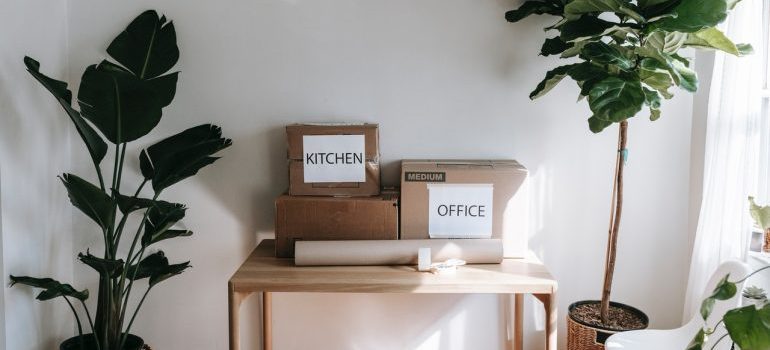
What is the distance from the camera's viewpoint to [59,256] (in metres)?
2.66

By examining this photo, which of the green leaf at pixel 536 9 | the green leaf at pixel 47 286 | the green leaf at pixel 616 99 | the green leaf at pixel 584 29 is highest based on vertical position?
the green leaf at pixel 536 9

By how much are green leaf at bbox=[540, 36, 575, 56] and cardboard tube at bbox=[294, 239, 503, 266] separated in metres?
0.72

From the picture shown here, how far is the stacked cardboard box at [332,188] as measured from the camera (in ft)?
7.86

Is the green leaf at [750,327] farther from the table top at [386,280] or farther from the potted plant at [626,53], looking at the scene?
the table top at [386,280]

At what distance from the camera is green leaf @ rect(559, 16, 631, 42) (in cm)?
214

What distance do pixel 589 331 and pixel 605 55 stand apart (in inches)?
37.6

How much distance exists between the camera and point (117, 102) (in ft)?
7.54

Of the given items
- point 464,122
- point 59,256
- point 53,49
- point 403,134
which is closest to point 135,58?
point 53,49

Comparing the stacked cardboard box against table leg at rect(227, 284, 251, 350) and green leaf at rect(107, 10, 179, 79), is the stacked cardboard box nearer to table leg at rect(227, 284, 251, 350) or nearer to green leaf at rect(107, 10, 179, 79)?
table leg at rect(227, 284, 251, 350)

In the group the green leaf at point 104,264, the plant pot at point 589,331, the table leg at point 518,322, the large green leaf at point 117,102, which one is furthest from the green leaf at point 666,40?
the green leaf at point 104,264

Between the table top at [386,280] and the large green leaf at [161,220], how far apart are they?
0.31m

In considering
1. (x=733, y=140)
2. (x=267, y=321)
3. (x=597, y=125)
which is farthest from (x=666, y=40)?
(x=267, y=321)

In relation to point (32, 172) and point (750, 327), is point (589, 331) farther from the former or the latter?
point (32, 172)

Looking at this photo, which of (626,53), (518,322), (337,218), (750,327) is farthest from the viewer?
(518,322)
